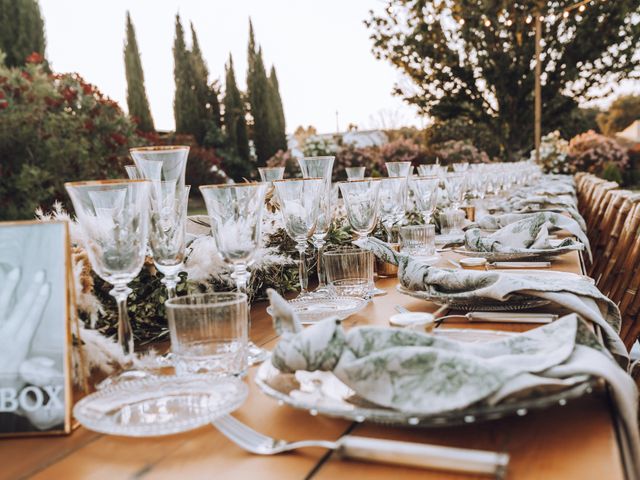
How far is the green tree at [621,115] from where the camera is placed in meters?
34.0

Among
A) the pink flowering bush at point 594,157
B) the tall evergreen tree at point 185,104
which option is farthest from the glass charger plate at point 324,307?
the tall evergreen tree at point 185,104

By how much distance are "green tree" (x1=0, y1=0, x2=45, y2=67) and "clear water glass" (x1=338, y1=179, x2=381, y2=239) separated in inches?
527

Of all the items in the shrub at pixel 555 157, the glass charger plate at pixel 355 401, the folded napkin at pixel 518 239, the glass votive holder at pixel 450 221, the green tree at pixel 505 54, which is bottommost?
the glass charger plate at pixel 355 401

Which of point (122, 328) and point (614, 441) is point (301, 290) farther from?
point (614, 441)

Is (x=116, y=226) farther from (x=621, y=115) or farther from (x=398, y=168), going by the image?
(x=621, y=115)

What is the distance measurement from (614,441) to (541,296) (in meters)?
0.47

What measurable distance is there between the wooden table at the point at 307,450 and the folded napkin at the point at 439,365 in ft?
0.15

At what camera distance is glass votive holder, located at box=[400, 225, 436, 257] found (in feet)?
6.40

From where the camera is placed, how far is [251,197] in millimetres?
1076

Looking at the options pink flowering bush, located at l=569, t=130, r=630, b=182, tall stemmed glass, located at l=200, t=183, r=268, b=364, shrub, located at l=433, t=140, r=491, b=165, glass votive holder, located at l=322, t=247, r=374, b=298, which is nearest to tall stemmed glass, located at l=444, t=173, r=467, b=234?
glass votive holder, located at l=322, t=247, r=374, b=298

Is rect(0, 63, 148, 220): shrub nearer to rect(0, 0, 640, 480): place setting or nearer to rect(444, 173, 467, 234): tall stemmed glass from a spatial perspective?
rect(444, 173, 467, 234): tall stemmed glass

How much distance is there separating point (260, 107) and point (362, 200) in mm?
20915

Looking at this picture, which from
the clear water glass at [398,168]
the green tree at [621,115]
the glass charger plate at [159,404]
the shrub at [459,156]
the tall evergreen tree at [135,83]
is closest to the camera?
the glass charger plate at [159,404]

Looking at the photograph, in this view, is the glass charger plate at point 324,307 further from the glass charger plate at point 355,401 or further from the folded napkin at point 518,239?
Answer: the folded napkin at point 518,239
